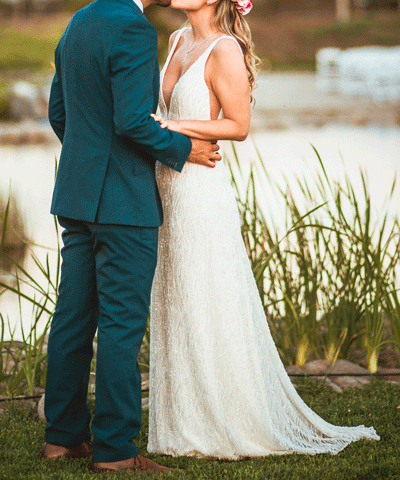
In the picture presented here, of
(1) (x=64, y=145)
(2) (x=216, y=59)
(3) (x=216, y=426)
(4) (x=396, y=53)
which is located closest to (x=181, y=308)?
(3) (x=216, y=426)

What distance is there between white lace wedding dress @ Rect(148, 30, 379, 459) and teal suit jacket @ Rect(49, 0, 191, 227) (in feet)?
0.54

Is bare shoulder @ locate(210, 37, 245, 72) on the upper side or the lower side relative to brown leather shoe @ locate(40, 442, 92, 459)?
upper

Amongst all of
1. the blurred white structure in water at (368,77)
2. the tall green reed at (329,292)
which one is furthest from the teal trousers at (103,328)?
the blurred white structure in water at (368,77)

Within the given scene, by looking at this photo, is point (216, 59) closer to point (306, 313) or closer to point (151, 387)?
point (151, 387)

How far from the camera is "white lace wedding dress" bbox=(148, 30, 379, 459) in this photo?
6.31 ft

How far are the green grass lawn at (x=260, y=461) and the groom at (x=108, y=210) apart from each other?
4.1 inches

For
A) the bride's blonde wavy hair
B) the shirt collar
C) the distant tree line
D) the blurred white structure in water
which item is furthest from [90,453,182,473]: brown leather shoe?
the distant tree line

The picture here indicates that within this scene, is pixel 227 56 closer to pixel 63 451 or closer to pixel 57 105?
pixel 57 105

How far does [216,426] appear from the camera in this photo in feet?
6.39

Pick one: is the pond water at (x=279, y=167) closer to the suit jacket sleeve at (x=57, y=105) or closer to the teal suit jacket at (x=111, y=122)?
the suit jacket sleeve at (x=57, y=105)

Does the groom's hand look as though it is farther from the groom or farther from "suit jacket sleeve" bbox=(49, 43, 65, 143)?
"suit jacket sleeve" bbox=(49, 43, 65, 143)

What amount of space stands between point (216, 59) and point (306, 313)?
130 cm

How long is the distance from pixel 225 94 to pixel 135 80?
0.32 meters

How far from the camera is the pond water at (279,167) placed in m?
5.17
